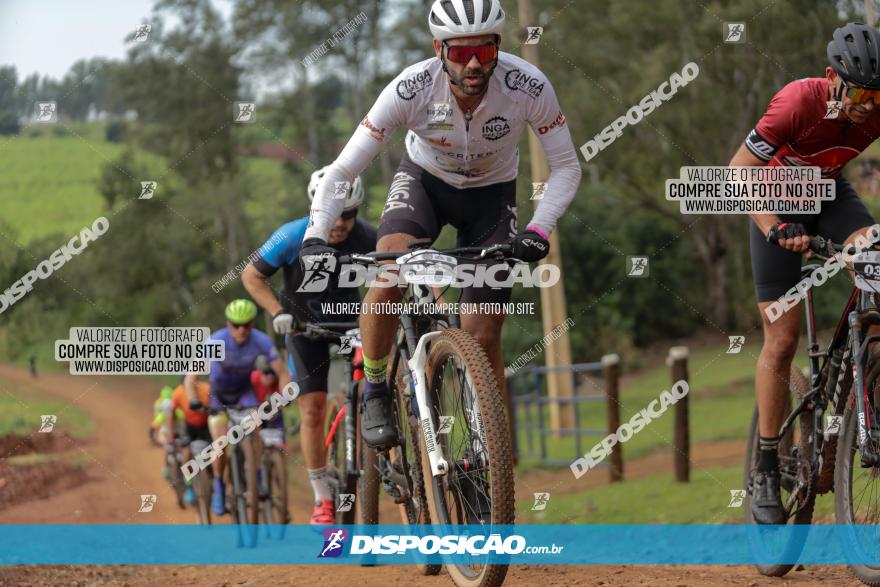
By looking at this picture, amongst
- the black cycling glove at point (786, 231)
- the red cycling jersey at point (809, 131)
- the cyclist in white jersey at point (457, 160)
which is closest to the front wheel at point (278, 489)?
the cyclist in white jersey at point (457, 160)

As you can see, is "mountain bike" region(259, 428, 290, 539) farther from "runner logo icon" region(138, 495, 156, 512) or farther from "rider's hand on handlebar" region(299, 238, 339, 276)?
"rider's hand on handlebar" region(299, 238, 339, 276)

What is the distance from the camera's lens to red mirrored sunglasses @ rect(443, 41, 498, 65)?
533cm

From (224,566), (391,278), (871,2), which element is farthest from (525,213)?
(391,278)

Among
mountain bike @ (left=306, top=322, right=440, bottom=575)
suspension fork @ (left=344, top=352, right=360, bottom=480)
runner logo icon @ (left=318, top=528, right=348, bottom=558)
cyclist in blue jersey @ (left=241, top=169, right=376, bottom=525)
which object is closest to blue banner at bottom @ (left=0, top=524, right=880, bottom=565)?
runner logo icon @ (left=318, top=528, right=348, bottom=558)

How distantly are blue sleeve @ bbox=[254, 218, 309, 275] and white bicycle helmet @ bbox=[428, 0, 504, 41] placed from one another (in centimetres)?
276

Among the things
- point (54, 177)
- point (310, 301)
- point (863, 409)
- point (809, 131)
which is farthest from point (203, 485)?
point (54, 177)

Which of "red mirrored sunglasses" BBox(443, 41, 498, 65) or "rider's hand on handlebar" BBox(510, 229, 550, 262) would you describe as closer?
"rider's hand on handlebar" BBox(510, 229, 550, 262)

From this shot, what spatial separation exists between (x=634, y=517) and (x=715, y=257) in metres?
24.2

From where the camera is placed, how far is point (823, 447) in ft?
18.9

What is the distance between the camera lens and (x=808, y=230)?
5.97 m

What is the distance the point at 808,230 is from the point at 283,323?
3.38 meters

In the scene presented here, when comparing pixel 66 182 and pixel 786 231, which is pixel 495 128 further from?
pixel 66 182

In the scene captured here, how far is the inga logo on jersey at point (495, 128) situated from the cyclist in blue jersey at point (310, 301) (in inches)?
86.1

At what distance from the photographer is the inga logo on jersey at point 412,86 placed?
5.55m
